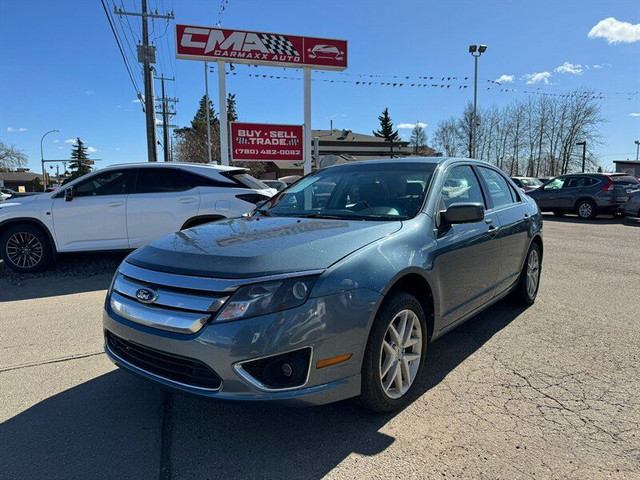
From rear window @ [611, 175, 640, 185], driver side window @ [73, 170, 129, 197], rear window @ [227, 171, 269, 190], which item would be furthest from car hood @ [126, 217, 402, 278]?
rear window @ [611, 175, 640, 185]

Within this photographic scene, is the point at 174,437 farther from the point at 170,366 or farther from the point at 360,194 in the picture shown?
the point at 360,194

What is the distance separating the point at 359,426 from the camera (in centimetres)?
264

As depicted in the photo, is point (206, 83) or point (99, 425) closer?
point (99, 425)

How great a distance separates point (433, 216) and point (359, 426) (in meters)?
1.53

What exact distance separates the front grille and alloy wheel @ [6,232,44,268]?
5197mm

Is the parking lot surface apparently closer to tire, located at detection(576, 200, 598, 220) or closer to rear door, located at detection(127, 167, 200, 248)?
rear door, located at detection(127, 167, 200, 248)

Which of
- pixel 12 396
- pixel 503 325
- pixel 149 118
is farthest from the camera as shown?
pixel 149 118

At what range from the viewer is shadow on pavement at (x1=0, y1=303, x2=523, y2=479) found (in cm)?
227

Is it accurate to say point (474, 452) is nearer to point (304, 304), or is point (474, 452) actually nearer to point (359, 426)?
point (359, 426)

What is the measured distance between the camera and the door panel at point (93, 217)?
673cm

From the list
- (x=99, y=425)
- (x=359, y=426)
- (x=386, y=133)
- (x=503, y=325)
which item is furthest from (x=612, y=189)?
(x=386, y=133)

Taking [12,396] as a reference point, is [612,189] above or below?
above

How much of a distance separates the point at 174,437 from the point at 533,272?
4.22m

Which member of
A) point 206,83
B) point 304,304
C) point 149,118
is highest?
point 206,83
